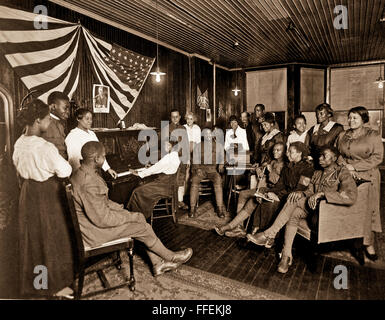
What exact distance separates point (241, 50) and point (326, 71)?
4128mm

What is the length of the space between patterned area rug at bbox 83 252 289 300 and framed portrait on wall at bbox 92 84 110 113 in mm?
2991

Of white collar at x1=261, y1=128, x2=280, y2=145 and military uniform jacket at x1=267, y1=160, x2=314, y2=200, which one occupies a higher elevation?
white collar at x1=261, y1=128, x2=280, y2=145

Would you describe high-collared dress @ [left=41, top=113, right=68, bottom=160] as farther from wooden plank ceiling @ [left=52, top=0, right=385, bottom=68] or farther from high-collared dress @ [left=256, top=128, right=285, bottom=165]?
high-collared dress @ [left=256, top=128, right=285, bottom=165]

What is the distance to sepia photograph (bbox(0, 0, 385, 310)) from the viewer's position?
9.02 feet

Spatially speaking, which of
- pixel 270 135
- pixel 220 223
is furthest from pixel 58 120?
pixel 270 135

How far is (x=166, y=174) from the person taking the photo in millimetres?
4480

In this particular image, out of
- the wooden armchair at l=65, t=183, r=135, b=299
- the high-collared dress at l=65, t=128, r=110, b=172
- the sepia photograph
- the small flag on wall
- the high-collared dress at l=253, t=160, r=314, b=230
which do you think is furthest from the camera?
the small flag on wall

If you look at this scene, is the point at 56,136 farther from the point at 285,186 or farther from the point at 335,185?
the point at 335,185

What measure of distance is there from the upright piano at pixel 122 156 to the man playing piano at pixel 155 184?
17 centimetres

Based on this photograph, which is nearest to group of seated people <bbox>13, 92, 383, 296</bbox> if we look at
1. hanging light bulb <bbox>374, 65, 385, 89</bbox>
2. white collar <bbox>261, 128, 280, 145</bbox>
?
white collar <bbox>261, 128, 280, 145</bbox>

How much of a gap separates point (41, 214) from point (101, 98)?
3005mm

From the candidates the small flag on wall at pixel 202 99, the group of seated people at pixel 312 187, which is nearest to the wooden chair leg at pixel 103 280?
the group of seated people at pixel 312 187

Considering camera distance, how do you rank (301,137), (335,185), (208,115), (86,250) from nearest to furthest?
(86,250)
(335,185)
(301,137)
(208,115)

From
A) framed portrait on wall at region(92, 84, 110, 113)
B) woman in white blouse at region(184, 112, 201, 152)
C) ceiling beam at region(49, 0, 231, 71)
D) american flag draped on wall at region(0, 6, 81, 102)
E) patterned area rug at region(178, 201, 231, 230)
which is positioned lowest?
patterned area rug at region(178, 201, 231, 230)
